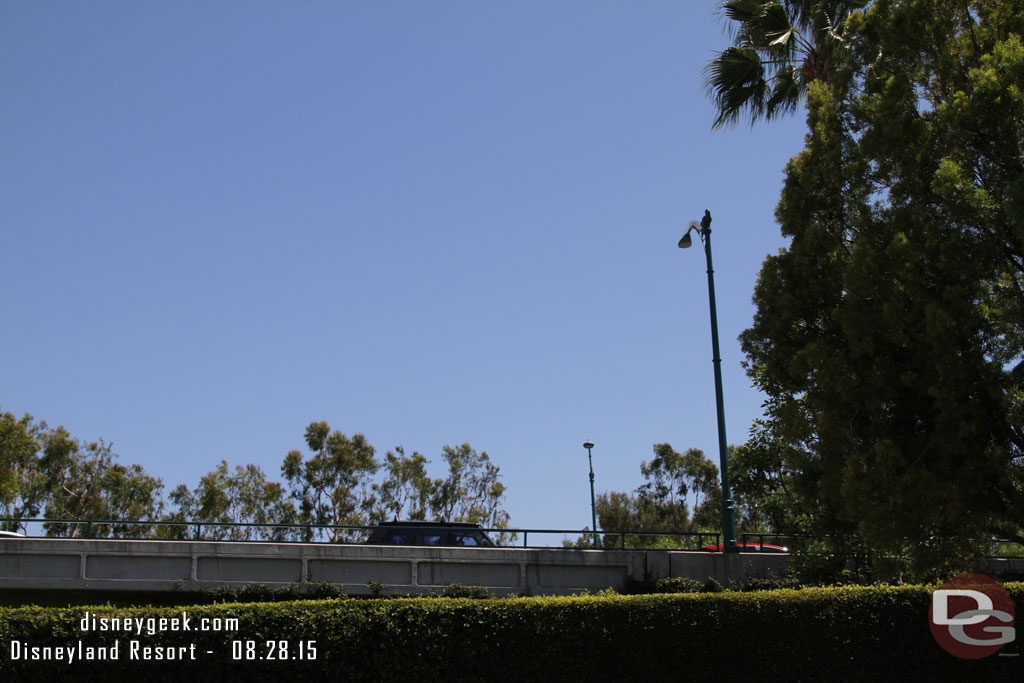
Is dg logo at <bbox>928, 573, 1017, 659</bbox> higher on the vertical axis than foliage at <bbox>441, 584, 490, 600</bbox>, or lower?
higher

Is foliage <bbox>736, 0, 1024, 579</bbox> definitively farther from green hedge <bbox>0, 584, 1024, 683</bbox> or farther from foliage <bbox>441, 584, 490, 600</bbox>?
foliage <bbox>441, 584, 490, 600</bbox>

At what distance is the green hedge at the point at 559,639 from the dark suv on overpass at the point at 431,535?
11.2 metres

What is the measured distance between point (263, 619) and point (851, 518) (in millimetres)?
8619

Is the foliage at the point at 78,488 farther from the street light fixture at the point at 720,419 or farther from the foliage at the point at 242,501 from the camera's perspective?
the street light fixture at the point at 720,419

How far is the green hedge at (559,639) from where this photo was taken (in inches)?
435

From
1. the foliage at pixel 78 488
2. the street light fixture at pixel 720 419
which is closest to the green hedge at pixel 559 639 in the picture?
the street light fixture at pixel 720 419

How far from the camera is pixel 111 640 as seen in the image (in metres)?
11.0

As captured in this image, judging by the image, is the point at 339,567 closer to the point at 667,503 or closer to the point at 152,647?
the point at 152,647

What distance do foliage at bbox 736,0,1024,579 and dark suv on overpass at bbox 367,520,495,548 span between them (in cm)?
1122

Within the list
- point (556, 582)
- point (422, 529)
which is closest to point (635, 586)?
point (556, 582)

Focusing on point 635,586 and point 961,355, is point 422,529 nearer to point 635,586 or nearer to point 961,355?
point 635,586

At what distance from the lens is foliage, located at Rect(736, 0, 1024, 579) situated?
11.8 metres

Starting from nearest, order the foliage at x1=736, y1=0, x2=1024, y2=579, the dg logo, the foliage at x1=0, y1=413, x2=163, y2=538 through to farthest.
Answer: the foliage at x1=736, y1=0, x2=1024, y2=579 < the dg logo < the foliage at x1=0, y1=413, x2=163, y2=538

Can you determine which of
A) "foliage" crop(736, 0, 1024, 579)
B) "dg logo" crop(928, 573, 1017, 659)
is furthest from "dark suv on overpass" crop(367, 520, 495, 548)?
"dg logo" crop(928, 573, 1017, 659)
